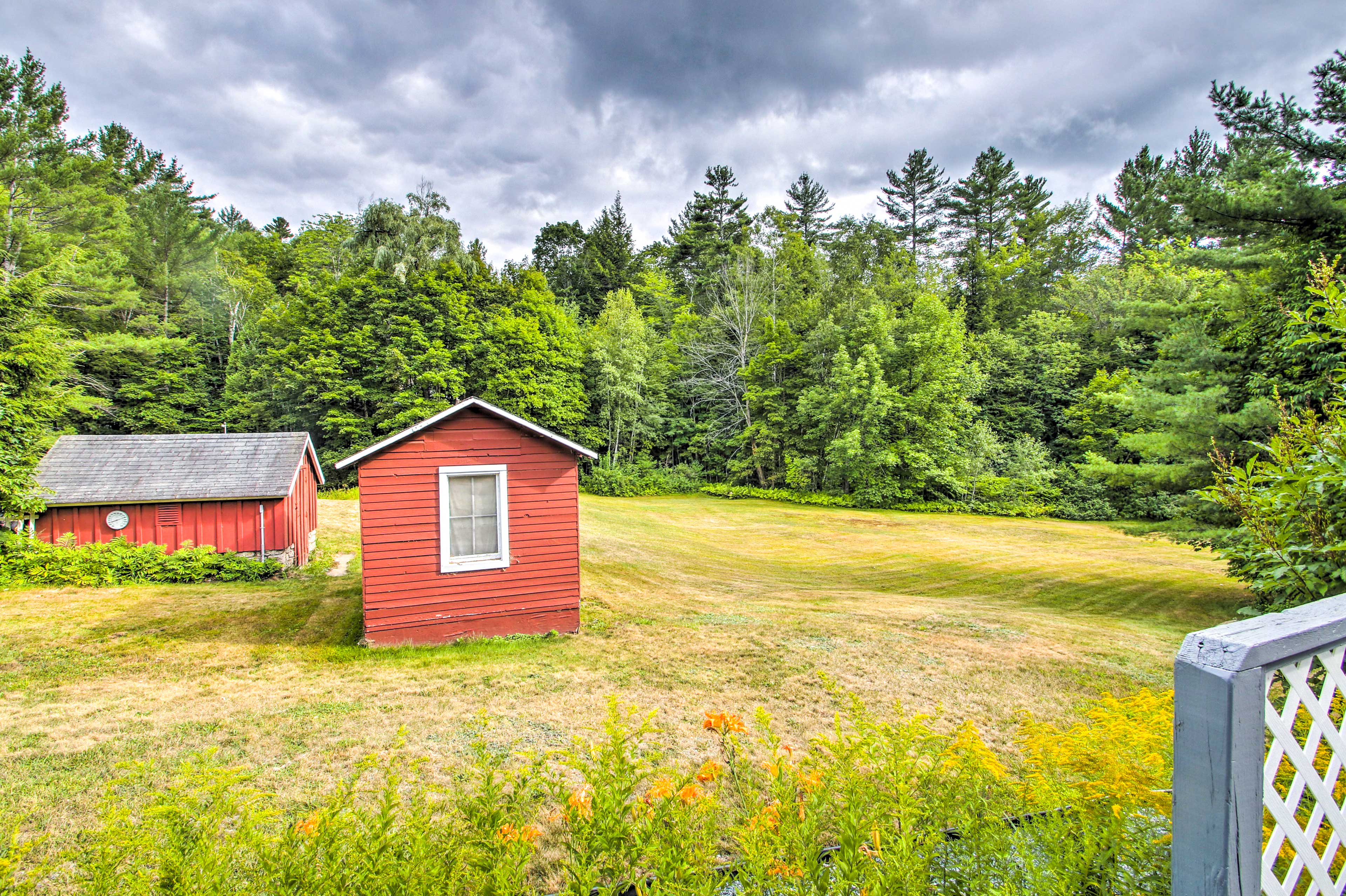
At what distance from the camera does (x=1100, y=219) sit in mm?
35094

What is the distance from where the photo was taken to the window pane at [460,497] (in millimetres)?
7352

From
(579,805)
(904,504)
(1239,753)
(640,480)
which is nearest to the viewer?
(1239,753)

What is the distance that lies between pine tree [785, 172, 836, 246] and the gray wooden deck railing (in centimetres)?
4161

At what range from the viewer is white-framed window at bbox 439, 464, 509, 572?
7.27m

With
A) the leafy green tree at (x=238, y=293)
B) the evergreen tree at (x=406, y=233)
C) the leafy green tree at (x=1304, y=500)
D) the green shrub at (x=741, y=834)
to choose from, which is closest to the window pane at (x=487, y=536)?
the green shrub at (x=741, y=834)

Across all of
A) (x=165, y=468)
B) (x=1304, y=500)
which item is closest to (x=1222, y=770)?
(x=1304, y=500)

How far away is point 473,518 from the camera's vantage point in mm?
7457

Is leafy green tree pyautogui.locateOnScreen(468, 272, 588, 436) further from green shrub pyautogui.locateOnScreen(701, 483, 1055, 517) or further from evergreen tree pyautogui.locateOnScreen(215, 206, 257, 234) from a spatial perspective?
evergreen tree pyautogui.locateOnScreen(215, 206, 257, 234)

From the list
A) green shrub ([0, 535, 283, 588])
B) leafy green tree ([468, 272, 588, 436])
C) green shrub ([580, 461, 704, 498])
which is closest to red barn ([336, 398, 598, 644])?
green shrub ([0, 535, 283, 588])

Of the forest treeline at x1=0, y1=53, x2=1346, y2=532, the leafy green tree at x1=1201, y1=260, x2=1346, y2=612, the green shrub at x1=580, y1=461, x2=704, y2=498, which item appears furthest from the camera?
the green shrub at x1=580, y1=461, x2=704, y2=498

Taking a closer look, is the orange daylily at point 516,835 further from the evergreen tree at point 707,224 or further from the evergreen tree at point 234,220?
the evergreen tree at point 234,220

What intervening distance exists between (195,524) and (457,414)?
28.9 feet

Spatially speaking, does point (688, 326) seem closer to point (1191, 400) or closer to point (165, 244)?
point (1191, 400)

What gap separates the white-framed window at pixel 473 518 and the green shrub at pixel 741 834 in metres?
4.76
